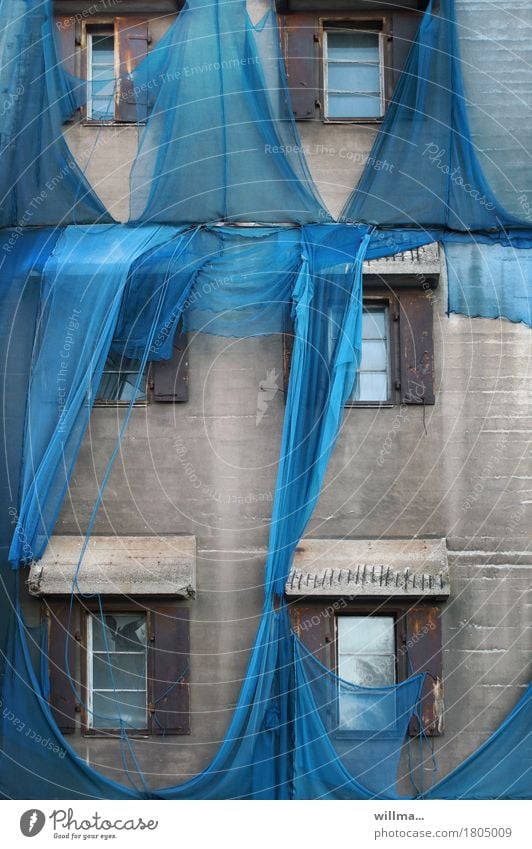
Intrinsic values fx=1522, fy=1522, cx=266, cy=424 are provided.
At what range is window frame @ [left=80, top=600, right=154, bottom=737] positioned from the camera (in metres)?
14.8

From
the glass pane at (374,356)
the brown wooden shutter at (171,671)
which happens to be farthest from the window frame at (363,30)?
the brown wooden shutter at (171,671)

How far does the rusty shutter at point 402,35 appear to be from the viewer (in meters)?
15.9

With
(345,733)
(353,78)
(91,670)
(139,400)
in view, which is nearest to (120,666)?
(91,670)

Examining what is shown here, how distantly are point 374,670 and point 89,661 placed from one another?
111 inches

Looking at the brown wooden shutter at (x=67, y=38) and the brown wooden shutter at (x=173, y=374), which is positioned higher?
the brown wooden shutter at (x=67, y=38)

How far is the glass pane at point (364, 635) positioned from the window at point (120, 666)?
154 cm

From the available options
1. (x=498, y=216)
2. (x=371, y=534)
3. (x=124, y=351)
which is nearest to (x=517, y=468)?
(x=371, y=534)

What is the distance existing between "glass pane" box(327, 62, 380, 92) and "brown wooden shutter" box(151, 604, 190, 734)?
5705 millimetres

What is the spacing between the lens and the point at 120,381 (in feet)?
50.6

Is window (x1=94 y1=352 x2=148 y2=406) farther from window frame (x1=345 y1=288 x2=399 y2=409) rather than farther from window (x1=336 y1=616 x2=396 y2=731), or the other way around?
window (x1=336 y1=616 x2=396 y2=731)

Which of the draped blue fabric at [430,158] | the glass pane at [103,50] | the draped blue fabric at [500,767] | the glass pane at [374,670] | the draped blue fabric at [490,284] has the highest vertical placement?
the glass pane at [103,50]

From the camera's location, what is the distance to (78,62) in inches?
631

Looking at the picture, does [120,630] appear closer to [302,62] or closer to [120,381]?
[120,381]

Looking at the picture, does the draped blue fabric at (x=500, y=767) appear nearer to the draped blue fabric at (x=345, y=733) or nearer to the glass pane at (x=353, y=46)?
the draped blue fabric at (x=345, y=733)
